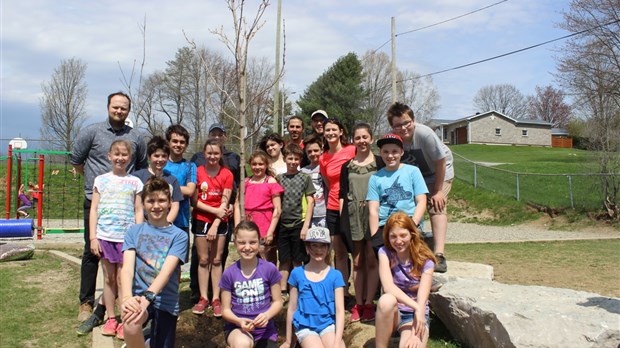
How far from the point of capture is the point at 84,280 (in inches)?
185

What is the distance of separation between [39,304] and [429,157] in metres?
4.08

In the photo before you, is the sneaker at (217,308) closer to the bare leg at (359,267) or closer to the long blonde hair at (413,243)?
the bare leg at (359,267)

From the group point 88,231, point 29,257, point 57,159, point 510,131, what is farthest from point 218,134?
point 510,131

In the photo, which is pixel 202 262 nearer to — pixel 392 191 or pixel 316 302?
pixel 316 302

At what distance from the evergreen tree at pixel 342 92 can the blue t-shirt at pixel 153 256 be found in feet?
117

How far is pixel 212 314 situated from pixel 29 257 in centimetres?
453

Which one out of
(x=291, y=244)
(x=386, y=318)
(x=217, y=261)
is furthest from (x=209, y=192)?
(x=386, y=318)

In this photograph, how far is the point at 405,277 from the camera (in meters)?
3.83

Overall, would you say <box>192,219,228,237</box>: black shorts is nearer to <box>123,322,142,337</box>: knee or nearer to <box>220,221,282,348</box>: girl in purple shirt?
<box>220,221,282,348</box>: girl in purple shirt

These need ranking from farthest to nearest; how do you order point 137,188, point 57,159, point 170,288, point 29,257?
point 57,159, point 29,257, point 137,188, point 170,288

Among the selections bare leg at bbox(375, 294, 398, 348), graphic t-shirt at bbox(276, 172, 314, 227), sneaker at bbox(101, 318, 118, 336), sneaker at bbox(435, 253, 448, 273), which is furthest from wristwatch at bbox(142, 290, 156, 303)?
sneaker at bbox(435, 253, 448, 273)

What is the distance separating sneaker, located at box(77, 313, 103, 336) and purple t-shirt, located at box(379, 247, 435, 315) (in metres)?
2.48

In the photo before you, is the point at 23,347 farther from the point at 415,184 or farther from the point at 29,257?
the point at 29,257

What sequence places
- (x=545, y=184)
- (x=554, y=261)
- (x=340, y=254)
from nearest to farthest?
(x=340, y=254) → (x=554, y=261) → (x=545, y=184)
